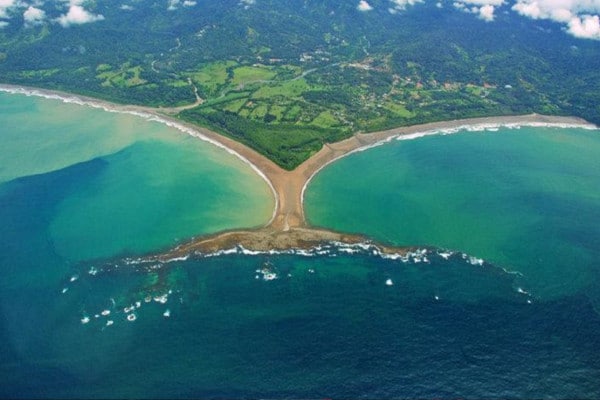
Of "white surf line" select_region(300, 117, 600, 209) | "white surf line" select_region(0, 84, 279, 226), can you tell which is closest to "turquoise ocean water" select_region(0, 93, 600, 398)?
"white surf line" select_region(0, 84, 279, 226)

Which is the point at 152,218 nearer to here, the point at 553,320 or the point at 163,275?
the point at 163,275

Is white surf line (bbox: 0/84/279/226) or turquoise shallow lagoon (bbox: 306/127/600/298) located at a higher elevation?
white surf line (bbox: 0/84/279/226)

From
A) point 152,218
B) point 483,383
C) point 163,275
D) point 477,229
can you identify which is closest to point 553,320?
point 483,383

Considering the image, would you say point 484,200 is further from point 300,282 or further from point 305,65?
point 305,65

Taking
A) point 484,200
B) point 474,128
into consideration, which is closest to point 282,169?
point 484,200

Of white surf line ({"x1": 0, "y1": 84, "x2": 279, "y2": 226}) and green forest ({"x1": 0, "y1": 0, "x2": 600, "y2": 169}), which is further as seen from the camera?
green forest ({"x1": 0, "y1": 0, "x2": 600, "y2": 169})

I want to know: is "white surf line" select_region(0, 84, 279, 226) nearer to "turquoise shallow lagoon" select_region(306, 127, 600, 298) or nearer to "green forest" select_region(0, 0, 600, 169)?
"green forest" select_region(0, 0, 600, 169)
